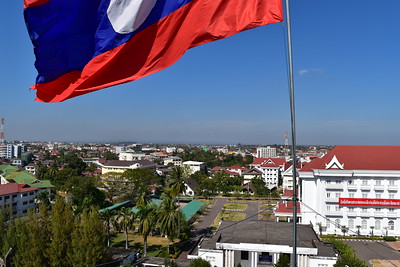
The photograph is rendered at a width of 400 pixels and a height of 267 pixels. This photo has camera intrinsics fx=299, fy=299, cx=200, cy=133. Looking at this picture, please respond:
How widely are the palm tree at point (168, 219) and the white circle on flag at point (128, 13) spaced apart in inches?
693

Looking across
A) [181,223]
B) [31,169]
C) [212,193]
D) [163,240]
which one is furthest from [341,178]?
[31,169]

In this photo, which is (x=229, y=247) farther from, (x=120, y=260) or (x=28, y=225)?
(x=28, y=225)

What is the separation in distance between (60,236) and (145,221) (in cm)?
566

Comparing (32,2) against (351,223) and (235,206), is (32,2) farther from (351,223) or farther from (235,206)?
(235,206)

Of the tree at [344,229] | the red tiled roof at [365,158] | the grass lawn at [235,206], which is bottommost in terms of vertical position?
the grass lawn at [235,206]

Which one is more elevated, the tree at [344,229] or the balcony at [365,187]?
the balcony at [365,187]

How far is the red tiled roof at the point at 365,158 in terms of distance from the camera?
85.7 feet

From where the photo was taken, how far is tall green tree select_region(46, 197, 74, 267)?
589 inches

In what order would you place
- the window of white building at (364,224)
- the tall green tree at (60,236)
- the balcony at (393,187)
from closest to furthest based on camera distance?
1. the tall green tree at (60,236)
2. the balcony at (393,187)
3. the window of white building at (364,224)

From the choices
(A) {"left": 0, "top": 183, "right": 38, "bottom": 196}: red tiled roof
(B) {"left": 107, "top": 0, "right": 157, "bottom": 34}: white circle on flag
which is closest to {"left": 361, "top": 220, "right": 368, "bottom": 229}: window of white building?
(B) {"left": 107, "top": 0, "right": 157, "bottom": 34}: white circle on flag

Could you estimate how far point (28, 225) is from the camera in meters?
15.5

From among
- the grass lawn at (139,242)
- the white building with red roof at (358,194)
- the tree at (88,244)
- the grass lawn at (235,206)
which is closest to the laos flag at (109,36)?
the tree at (88,244)

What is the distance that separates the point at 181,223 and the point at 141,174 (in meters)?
17.6

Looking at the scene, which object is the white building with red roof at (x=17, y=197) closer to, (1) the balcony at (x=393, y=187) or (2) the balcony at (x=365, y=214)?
(2) the balcony at (x=365, y=214)
